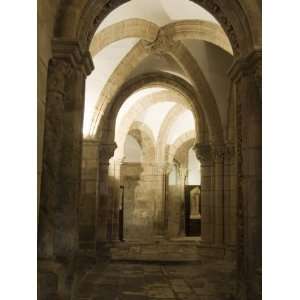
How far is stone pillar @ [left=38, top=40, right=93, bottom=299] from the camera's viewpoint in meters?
4.06

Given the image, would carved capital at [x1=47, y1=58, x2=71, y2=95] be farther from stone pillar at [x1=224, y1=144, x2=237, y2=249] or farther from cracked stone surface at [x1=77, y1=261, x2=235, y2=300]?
stone pillar at [x1=224, y1=144, x2=237, y2=249]

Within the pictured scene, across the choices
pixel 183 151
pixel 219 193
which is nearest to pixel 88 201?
pixel 219 193

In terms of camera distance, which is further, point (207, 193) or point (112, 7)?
point (207, 193)

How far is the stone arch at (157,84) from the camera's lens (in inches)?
423

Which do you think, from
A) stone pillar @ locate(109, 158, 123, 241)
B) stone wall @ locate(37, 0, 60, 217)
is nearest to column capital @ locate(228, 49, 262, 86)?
stone wall @ locate(37, 0, 60, 217)

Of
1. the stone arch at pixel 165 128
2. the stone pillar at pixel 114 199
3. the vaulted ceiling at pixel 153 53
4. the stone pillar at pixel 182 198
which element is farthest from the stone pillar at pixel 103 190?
the stone pillar at pixel 182 198

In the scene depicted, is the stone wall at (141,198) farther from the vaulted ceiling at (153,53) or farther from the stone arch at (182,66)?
the stone arch at (182,66)

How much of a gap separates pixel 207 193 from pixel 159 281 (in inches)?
161

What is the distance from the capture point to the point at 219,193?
34.0 feet

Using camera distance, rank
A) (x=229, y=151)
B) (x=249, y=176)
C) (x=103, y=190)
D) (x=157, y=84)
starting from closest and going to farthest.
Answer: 1. (x=249, y=176)
2. (x=103, y=190)
3. (x=229, y=151)
4. (x=157, y=84)

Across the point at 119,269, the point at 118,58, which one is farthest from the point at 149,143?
the point at 119,269

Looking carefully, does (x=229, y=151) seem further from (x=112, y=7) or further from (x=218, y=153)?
(x=112, y=7)

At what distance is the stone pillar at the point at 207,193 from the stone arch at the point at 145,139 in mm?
5716

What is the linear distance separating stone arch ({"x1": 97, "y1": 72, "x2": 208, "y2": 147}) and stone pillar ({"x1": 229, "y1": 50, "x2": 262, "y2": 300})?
19.6 ft
